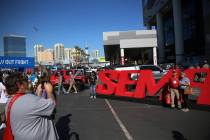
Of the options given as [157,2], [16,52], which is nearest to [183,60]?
[157,2]

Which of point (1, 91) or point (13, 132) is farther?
point (1, 91)

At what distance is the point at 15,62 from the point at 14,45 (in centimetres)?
9847

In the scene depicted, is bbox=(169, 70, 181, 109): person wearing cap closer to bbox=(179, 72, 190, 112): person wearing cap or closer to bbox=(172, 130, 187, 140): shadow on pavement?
bbox=(179, 72, 190, 112): person wearing cap

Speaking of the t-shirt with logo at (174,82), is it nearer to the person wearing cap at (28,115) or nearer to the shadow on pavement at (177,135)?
the shadow on pavement at (177,135)

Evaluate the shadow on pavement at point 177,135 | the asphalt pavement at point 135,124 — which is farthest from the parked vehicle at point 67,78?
the shadow on pavement at point 177,135

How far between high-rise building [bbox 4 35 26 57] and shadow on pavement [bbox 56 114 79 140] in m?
105

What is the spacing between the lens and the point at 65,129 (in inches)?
391

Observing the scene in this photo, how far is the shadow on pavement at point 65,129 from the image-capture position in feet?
28.8

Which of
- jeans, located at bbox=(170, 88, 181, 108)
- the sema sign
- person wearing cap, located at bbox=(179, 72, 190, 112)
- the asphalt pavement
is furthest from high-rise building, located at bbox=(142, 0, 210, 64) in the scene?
the asphalt pavement

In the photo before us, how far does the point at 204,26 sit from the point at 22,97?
152 ft

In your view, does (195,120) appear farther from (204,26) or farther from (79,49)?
(79,49)

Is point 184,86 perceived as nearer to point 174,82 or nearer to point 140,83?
point 174,82

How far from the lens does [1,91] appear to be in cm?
934

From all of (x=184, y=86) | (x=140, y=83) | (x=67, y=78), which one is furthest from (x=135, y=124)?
(x=67, y=78)
